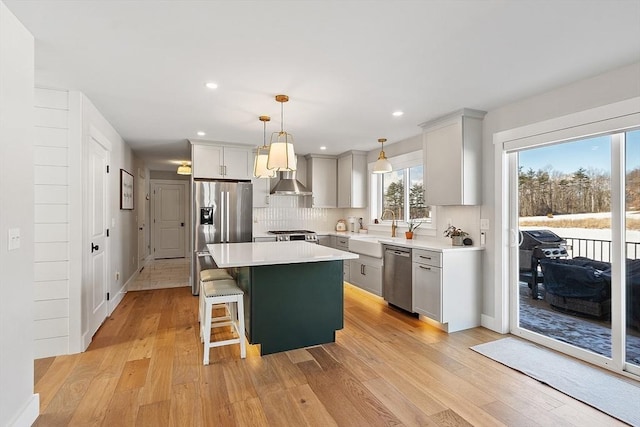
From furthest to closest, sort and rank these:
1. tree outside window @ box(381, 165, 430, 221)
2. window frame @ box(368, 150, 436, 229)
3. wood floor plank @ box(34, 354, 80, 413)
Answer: tree outside window @ box(381, 165, 430, 221), window frame @ box(368, 150, 436, 229), wood floor plank @ box(34, 354, 80, 413)

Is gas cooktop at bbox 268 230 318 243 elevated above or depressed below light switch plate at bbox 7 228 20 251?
below

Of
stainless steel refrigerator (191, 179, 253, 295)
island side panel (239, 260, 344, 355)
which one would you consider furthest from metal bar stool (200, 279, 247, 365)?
stainless steel refrigerator (191, 179, 253, 295)

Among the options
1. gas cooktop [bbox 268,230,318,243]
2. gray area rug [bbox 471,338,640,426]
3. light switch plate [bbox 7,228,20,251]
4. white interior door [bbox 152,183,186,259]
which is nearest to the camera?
light switch plate [bbox 7,228,20,251]

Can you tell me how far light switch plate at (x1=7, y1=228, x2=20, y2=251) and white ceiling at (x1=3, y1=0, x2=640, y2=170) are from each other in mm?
1223

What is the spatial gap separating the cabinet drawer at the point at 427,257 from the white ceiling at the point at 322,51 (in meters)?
1.56

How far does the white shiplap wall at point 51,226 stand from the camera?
9.34ft

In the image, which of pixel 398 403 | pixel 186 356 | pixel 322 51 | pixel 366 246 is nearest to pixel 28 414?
pixel 186 356

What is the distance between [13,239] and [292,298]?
199 centimetres

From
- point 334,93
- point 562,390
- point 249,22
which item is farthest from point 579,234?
point 249,22

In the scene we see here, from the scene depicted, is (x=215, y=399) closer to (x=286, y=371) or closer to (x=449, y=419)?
(x=286, y=371)

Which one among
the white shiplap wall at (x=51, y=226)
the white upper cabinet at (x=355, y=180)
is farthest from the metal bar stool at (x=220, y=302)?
the white upper cabinet at (x=355, y=180)

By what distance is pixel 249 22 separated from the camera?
193 cm

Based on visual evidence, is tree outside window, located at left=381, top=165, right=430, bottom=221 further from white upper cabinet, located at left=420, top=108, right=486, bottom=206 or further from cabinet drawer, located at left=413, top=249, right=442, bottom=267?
cabinet drawer, located at left=413, top=249, right=442, bottom=267

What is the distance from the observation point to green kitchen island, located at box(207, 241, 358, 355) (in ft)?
9.53
